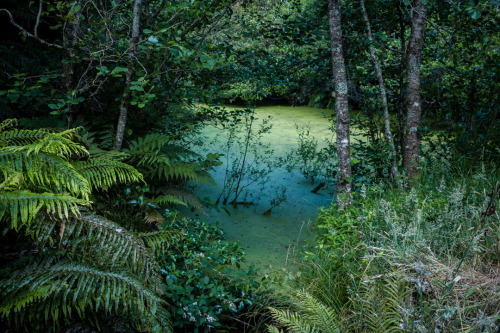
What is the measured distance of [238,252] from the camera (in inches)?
93.5

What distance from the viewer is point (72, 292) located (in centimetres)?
146

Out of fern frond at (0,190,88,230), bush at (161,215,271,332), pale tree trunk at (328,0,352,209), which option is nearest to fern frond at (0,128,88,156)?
fern frond at (0,190,88,230)

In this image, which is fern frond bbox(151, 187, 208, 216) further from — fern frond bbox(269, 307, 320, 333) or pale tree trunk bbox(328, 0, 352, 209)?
fern frond bbox(269, 307, 320, 333)

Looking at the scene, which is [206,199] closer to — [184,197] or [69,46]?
[184,197]

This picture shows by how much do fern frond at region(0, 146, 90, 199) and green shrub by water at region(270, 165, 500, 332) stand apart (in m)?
1.13

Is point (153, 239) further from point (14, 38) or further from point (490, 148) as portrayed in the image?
point (490, 148)

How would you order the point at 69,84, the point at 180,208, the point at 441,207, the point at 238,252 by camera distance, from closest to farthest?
the point at 238,252
the point at 441,207
the point at 69,84
the point at 180,208

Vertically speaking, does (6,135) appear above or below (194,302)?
above

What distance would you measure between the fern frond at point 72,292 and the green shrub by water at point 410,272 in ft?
1.84

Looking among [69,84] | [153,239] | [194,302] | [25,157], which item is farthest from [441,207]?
[69,84]

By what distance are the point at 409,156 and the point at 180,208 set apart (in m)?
2.68

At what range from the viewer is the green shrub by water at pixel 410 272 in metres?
1.37

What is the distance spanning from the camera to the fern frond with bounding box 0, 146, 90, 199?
5.10 ft

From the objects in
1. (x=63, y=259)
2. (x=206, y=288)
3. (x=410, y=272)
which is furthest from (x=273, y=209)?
(x=63, y=259)
